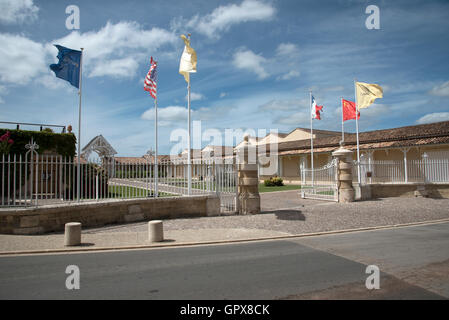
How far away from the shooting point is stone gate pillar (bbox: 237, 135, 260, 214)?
12.5m

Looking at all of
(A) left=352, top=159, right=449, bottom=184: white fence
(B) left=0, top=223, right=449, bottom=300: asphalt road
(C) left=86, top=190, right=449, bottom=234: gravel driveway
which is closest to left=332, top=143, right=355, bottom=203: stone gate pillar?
(C) left=86, top=190, right=449, bottom=234: gravel driveway

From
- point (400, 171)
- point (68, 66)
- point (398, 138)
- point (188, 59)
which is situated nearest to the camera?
point (68, 66)

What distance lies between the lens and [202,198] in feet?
39.7

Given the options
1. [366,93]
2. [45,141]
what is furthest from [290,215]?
[45,141]

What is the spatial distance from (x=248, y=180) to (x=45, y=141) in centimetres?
1341

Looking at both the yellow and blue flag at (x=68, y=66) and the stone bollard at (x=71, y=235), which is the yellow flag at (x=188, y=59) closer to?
the yellow and blue flag at (x=68, y=66)

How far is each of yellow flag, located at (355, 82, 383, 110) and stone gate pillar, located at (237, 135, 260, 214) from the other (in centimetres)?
906

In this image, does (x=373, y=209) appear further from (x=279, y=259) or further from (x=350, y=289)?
(x=350, y=289)

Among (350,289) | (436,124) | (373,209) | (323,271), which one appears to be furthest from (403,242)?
(436,124)

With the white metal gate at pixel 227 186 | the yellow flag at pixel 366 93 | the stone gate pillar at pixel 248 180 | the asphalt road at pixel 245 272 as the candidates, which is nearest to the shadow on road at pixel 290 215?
the stone gate pillar at pixel 248 180

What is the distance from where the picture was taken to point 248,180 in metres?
12.5

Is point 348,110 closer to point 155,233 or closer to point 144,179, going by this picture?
point 144,179

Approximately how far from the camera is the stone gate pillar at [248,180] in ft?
41.0

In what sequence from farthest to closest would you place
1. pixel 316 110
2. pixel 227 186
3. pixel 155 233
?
pixel 316 110 < pixel 227 186 < pixel 155 233
